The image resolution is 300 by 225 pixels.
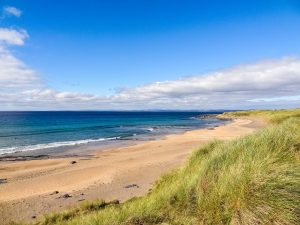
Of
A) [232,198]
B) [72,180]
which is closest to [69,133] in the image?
[72,180]

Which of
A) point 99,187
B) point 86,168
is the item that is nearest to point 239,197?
point 99,187

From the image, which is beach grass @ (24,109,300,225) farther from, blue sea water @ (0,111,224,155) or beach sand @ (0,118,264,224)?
blue sea water @ (0,111,224,155)

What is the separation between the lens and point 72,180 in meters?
20.2

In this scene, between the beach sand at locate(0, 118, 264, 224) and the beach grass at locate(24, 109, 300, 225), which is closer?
the beach grass at locate(24, 109, 300, 225)

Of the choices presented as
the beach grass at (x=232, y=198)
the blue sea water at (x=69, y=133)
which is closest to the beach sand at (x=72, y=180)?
the beach grass at (x=232, y=198)

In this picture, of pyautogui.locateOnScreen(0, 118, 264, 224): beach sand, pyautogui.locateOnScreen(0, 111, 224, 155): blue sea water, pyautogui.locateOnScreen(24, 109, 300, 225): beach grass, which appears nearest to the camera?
pyautogui.locateOnScreen(24, 109, 300, 225): beach grass

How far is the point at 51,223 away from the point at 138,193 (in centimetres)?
580

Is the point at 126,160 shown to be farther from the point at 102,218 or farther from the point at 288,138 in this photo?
the point at 102,218

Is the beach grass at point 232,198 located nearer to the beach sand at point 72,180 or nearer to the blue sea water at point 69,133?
the beach sand at point 72,180

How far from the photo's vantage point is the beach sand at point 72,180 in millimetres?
14625

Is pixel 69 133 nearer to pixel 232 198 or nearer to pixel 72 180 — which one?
pixel 72 180

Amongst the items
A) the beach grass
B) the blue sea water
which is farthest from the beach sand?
the blue sea water

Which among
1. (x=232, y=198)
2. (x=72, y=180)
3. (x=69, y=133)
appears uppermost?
(x=232, y=198)

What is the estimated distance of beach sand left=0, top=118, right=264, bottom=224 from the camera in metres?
14.6
